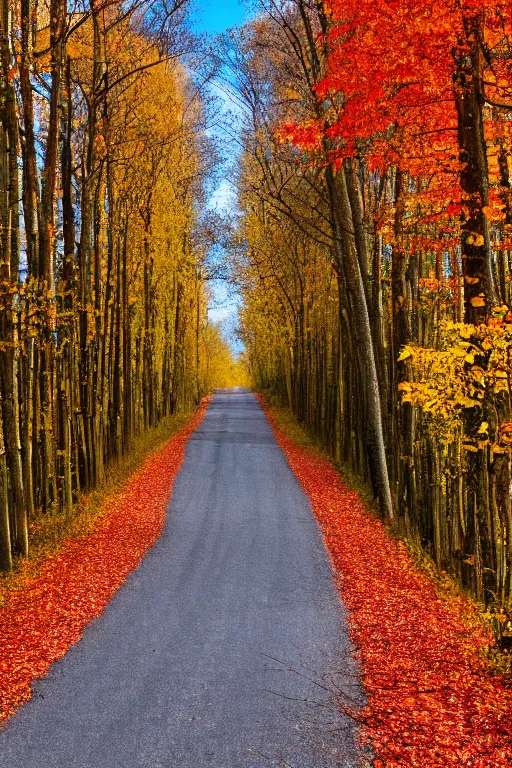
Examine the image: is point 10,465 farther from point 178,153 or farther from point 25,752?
point 178,153

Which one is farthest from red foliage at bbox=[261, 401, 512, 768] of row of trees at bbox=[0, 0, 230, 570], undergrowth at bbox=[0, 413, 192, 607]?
row of trees at bbox=[0, 0, 230, 570]

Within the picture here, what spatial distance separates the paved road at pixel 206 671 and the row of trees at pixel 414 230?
1.85m

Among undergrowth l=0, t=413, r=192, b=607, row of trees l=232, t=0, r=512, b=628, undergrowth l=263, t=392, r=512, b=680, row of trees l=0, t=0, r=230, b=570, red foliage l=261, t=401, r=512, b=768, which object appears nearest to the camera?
red foliage l=261, t=401, r=512, b=768

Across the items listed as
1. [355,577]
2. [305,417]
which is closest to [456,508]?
[355,577]

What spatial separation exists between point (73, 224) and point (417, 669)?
9.93 m

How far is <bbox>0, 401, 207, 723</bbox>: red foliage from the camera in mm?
5738

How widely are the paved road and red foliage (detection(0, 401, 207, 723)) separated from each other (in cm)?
19

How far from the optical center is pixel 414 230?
37.8 ft

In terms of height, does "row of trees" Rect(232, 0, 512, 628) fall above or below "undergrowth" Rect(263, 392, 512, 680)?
above

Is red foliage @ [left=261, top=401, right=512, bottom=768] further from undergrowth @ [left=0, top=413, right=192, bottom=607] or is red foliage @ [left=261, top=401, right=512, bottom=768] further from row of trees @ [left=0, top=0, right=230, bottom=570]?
row of trees @ [left=0, top=0, right=230, bottom=570]

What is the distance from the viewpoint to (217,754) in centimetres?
434

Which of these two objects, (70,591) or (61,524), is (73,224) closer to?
(61,524)

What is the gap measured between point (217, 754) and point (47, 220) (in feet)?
27.2

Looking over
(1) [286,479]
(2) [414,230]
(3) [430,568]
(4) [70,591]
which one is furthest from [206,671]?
(1) [286,479]
